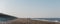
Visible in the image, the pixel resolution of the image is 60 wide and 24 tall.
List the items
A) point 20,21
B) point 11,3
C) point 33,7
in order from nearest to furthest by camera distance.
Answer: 1. point 20,21
2. point 11,3
3. point 33,7

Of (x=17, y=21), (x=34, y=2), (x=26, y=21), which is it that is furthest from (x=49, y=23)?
(x=34, y=2)

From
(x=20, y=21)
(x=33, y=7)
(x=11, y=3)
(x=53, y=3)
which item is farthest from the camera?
(x=53, y=3)

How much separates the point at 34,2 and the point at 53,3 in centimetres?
69

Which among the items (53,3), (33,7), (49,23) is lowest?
(49,23)

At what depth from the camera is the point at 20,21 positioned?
1.15 metres

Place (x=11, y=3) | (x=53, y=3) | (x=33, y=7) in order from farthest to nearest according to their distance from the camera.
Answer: (x=53, y=3), (x=33, y=7), (x=11, y=3)

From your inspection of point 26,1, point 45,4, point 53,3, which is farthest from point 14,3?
point 53,3

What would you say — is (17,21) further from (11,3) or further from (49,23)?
(11,3)

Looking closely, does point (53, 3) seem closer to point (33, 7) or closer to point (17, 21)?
point (33, 7)

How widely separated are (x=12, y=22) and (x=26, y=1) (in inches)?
59.7

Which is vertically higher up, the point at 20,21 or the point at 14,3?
the point at 14,3

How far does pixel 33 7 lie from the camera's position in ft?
8.41

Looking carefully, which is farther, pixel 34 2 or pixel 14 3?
pixel 34 2

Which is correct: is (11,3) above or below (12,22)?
above
